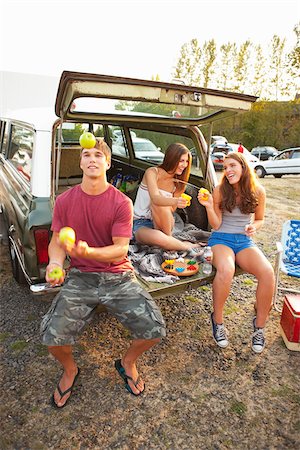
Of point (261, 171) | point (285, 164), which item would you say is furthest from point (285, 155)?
point (261, 171)

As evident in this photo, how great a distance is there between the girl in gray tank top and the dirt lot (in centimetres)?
24

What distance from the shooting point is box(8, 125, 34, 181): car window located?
291 centimetres

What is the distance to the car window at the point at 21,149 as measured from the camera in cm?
291

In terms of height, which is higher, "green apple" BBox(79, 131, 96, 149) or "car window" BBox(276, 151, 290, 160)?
"car window" BBox(276, 151, 290, 160)

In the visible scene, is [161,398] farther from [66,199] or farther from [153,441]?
[66,199]

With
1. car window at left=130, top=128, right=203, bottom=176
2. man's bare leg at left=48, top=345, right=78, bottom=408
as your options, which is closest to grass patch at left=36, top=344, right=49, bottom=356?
man's bare leg at left=48, top=345, right=78, bottom=408

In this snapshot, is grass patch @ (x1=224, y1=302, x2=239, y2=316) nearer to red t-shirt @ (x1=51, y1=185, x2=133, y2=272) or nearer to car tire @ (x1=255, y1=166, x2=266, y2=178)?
red t-shirt @ (x1=51, y1=185, x2=133, y2=272)

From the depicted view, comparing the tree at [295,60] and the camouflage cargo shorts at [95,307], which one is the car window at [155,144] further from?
the tree at [295,60]

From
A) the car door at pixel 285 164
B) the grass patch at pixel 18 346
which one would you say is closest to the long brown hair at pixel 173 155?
the grass patch at pixel 18 346

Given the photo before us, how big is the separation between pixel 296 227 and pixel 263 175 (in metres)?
12.2

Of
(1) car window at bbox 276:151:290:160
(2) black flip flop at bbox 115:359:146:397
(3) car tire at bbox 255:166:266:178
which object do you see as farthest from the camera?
(3) car tire at bbox 255:166:266:178

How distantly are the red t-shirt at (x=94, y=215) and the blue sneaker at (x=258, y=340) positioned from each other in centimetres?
141

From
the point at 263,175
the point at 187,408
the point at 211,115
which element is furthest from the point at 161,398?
the point at 263,175

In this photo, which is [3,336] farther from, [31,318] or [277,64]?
[277,64]
